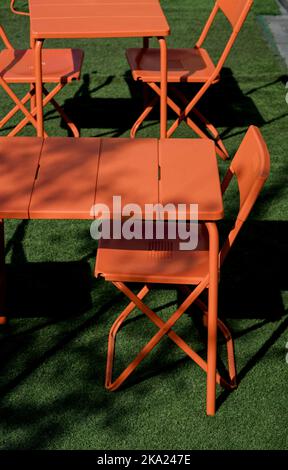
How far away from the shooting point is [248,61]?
8.04 metres

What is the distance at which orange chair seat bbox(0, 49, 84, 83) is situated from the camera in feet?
19.4

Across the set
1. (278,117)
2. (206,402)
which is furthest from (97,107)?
(206,402)

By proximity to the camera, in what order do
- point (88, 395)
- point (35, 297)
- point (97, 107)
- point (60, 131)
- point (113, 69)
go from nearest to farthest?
point (88, 395) < point (35, 297) < point (60, 131) < point (97, 107) < point (113, 69)

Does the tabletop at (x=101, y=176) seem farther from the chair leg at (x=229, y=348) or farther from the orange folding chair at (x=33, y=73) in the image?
the orange folding chair at (x=33, y=73)

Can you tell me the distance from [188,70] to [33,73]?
109cm

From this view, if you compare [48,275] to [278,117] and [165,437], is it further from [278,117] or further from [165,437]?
[278,117]

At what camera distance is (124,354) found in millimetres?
4258

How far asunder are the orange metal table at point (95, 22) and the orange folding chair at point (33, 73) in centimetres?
43

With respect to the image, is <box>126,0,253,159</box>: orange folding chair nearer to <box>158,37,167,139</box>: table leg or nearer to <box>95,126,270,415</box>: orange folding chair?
<box>158,37,167,139</box>: table leg

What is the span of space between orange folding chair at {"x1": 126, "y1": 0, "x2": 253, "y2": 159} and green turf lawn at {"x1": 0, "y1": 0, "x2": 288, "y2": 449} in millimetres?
400

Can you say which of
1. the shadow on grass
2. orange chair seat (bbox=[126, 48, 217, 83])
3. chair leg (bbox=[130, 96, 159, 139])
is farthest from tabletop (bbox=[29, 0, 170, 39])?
the shadow on grass

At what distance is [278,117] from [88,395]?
3583 mm

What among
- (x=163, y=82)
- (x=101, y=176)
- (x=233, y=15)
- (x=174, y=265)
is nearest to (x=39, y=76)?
(x=163, y=82)

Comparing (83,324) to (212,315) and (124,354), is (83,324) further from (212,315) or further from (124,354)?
(212,315)
